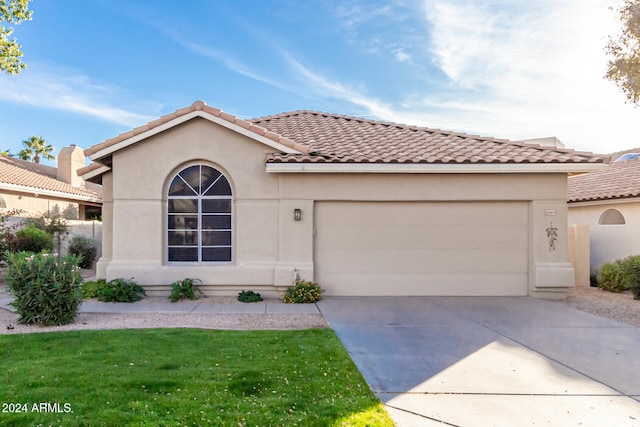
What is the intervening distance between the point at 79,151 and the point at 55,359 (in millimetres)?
24599

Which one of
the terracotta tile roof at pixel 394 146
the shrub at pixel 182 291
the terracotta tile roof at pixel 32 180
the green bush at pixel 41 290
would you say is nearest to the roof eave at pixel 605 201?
the terracotta tile roof at pixel 394 146

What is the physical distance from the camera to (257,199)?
10.9 metres

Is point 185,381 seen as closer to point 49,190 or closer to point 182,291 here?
point 182,291

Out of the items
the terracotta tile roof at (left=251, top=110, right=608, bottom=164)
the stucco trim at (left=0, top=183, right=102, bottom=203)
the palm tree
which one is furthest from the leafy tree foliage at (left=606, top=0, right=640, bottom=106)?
the palm tree

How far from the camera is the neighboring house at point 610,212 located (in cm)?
1315

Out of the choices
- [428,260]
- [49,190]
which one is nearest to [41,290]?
[428,260]

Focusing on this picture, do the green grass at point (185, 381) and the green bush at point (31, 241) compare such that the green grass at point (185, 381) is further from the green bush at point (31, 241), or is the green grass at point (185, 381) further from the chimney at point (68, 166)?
the chimney at point (68, 166)

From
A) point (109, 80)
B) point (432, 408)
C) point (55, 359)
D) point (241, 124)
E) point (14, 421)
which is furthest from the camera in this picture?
point (109, 80)

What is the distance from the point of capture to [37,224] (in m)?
17.1

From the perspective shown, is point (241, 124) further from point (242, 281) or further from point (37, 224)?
point (37, 224)

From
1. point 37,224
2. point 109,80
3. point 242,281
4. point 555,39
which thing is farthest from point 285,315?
point 109,80

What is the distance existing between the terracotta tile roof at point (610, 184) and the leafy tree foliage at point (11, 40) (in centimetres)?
1984

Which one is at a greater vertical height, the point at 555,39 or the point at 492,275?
the point at 555,39

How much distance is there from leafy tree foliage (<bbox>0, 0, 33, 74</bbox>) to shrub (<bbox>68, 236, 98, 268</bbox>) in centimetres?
673
